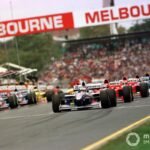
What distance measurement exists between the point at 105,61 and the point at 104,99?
143 feet

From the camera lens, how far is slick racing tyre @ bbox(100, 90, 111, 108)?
2049 centimetres

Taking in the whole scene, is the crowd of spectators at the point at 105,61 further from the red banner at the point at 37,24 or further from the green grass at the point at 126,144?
the green grass at the point at 126,144

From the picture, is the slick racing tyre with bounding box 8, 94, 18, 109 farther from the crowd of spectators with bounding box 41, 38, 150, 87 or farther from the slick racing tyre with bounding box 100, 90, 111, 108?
the crowd of spectators with bounding box 41, 38, 150, 87

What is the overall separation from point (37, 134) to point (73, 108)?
7770mm

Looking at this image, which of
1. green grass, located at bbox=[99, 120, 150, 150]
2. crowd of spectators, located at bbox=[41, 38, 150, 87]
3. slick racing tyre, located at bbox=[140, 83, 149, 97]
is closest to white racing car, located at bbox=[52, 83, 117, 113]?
slick racing tyre, located at bbox=[140, 83, 149, 97]

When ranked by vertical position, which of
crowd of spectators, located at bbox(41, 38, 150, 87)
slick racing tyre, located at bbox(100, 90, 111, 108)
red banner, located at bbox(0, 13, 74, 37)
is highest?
red banner, located at bbox(0, 13, 74, 37)

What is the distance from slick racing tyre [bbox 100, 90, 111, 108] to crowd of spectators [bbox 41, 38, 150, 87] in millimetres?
34204

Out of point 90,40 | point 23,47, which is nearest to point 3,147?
point 90,40

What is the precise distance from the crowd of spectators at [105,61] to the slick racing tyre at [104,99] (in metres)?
34.2

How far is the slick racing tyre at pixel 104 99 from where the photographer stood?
20.5 meters

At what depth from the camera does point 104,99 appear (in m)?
20.7

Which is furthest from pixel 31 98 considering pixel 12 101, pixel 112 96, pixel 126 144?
pixel 126 144

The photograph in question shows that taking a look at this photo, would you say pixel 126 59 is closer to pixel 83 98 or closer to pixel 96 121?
pixel 83 98

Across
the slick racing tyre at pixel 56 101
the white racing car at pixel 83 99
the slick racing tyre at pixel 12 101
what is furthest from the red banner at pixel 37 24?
the slick racing tyre at pixel 56 101
